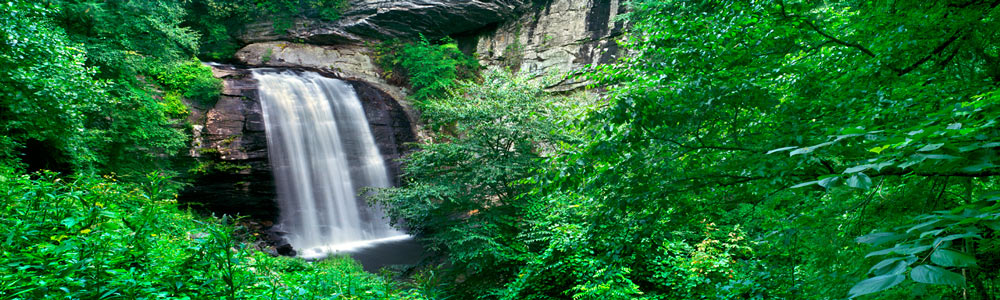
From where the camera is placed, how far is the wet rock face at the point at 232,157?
473 inches

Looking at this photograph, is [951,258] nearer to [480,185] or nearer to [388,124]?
[480,185]

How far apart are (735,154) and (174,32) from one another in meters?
13.5

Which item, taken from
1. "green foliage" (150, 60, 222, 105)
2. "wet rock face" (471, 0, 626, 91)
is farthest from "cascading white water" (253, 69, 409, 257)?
"wet rock face" (471, 0, 626, 91)

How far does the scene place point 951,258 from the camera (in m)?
0.82

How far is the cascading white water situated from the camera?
42.8 feet

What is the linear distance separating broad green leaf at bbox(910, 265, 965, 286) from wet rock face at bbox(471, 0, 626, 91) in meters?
15.5

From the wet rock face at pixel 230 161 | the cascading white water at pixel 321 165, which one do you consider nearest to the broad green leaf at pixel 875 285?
the cascading white water at pixel 321 165

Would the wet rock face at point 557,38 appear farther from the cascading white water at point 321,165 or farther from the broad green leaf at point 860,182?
the broad green leaf at point 860,182

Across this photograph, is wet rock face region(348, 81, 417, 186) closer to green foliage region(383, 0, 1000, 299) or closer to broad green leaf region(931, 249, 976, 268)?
green foliage region(383, 0, 1000, 299)

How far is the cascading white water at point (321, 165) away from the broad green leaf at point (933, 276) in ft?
40.8

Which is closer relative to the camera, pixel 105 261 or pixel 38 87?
pixel 105 261

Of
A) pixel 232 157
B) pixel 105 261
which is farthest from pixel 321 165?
pixel 105 261

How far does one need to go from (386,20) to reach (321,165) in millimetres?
7688

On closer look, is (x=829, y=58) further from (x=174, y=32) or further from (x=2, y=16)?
(x=174, y=32)
